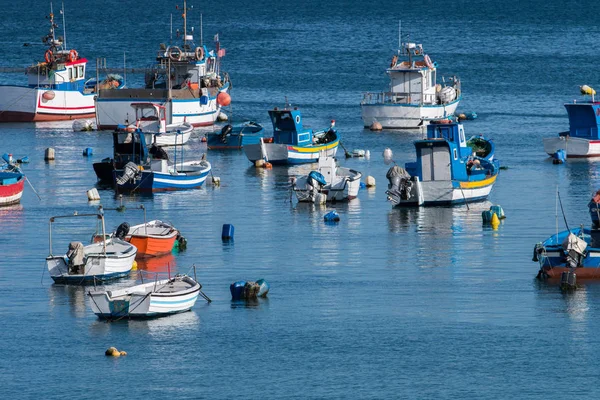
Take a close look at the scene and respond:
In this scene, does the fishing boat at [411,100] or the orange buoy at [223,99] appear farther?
the orange buoy at [223,99]

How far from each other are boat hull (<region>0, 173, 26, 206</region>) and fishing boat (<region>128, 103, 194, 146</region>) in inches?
610

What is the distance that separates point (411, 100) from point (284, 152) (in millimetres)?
18322

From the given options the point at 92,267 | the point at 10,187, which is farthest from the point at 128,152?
the point at 92,267

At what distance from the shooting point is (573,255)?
50.0 meters

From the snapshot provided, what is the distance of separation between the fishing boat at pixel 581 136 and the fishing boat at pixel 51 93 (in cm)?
3323

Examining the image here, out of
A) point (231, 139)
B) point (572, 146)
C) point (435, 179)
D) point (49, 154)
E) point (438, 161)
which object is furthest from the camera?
point (231, 139)

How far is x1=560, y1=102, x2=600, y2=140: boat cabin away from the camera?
81719 millimetres

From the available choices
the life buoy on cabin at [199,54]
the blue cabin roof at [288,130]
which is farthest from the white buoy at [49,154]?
the life buoy on cabin at [199,54]

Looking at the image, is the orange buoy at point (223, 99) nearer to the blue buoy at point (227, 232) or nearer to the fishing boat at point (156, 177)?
the fishing boat at point (156, 177)

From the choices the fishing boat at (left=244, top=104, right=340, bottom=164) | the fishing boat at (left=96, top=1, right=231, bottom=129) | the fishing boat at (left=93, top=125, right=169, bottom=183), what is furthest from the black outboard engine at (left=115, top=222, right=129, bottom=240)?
the fishing boat at (left=96, top=1, right=231, bottom=129)

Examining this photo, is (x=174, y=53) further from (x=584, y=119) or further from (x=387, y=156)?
(x=584, y=119)

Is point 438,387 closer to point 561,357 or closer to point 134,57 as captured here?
point 561,357

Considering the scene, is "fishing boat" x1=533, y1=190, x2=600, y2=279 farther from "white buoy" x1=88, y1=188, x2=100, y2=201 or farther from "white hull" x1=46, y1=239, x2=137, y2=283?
Result: "white buoy" x1=88, y1=188, x2=100, y2=201

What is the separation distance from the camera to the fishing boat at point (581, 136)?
268 feet
